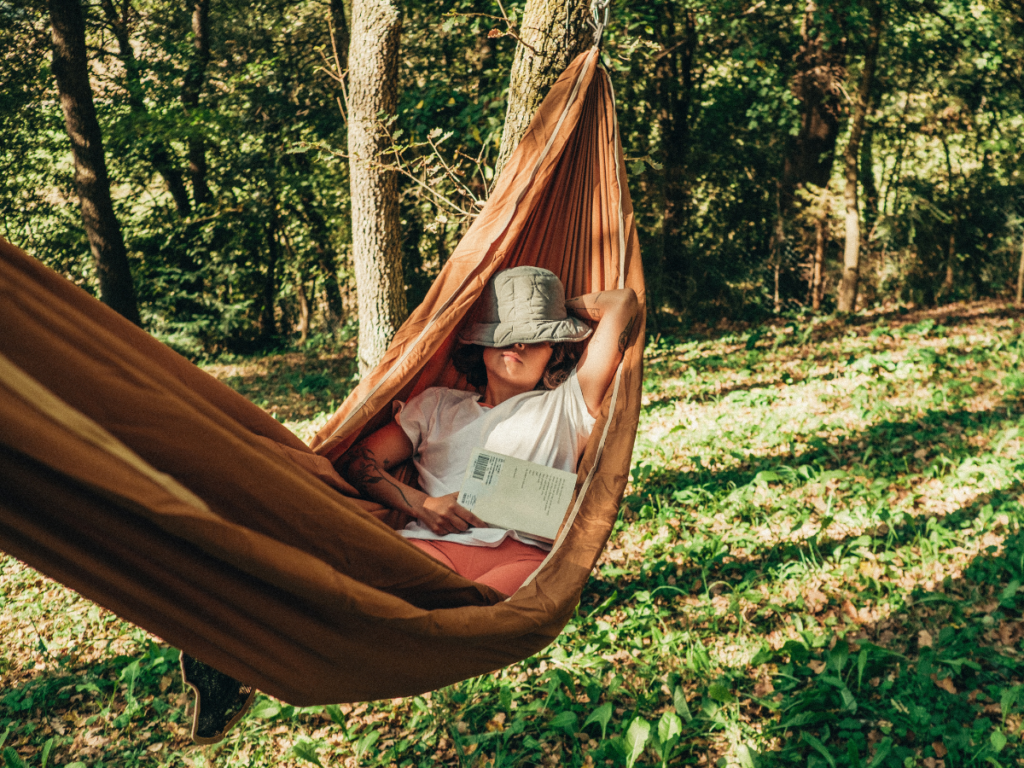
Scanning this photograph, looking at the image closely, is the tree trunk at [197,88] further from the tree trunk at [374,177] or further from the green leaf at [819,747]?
the green leaf at [819,747]

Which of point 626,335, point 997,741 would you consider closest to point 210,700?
→ point 626,335

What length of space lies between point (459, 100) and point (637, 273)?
8.18 feet

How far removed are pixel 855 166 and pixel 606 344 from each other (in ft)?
16.5

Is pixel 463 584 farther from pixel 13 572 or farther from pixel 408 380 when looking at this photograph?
pixel 13 572

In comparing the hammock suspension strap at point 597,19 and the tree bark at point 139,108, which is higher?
the tree bark at point 139,108

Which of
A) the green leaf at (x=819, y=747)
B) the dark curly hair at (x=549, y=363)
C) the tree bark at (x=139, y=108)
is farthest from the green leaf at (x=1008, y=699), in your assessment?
the tree bark at (x=139, y=108)

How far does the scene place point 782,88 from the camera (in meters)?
6.37

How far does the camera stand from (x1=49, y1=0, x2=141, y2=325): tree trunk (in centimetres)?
516

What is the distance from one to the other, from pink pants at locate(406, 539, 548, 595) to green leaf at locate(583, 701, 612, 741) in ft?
1.67

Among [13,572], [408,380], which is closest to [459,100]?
[408,380]

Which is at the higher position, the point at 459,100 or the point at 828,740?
the point at 459,100

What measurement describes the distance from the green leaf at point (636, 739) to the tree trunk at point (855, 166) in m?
5.47

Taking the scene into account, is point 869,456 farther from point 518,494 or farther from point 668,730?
point 518,494

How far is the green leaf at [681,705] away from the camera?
1921 millimetres
